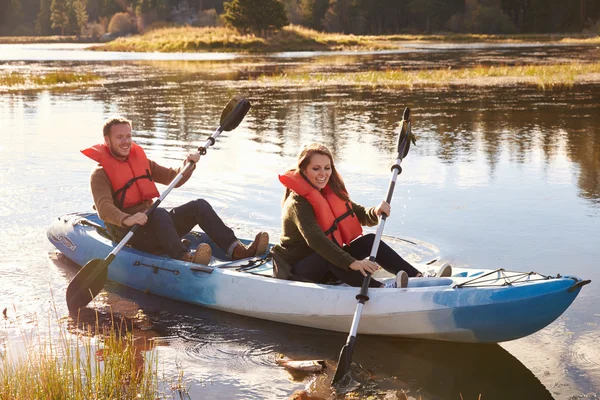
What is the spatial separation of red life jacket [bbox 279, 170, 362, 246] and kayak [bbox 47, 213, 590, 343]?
36 cm

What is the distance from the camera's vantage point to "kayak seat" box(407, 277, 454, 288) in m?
4.88

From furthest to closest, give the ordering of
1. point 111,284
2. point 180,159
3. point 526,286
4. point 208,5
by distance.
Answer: point 208,5, point 180,159, point 111,284, point 526,286

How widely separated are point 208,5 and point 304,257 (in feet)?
290

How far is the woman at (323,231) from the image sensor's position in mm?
4969

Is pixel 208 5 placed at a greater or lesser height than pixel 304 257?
greater

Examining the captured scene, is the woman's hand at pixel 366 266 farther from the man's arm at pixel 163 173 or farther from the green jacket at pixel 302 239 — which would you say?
the man's arm at pixel 163 173

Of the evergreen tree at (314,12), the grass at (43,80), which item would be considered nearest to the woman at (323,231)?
the grass at (43,80)

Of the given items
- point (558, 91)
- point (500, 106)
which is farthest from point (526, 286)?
point (558, 91)

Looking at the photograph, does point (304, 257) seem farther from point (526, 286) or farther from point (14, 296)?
point (14, 296)

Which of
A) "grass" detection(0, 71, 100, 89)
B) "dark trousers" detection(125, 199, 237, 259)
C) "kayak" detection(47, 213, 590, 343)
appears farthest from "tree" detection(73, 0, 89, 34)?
"kayak" detection(47, 213, 590, 343)

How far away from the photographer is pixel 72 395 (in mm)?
3791

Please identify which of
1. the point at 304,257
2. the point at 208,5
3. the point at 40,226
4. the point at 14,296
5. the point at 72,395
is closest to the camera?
the point at 72,395

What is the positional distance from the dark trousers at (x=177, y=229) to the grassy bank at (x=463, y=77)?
16.8 meters

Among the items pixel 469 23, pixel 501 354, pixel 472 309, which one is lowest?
pixel 501 354
